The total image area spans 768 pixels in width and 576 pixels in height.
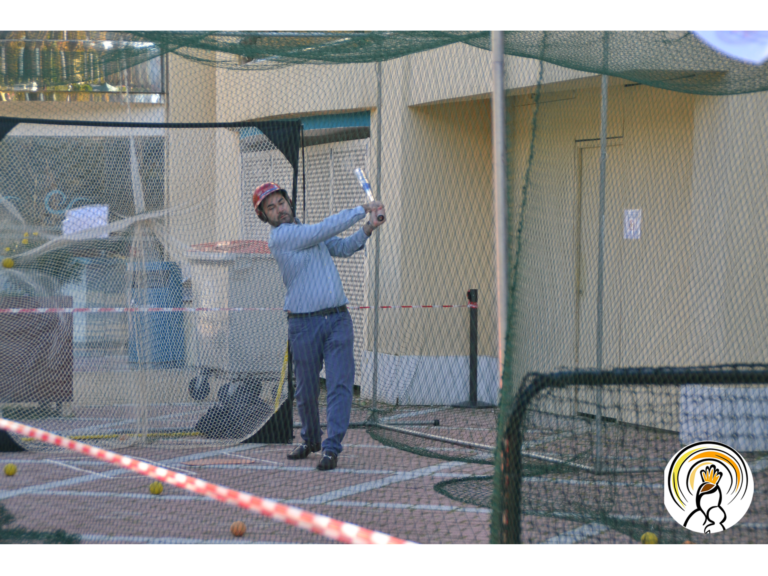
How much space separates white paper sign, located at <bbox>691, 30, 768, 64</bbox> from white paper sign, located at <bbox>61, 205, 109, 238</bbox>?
4.42 meters

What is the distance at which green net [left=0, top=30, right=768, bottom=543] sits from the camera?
15.3ft

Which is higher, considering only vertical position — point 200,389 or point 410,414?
point 200,389

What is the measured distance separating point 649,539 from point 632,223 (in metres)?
3.69

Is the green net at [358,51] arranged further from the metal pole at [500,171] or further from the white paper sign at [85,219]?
the white paper sign at [85,219]

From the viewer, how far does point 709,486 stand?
3562 mm

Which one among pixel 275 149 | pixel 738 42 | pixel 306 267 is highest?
pixel 738 42

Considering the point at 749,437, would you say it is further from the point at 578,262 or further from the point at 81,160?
the point at 81,160

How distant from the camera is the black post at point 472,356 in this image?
28.0 ft

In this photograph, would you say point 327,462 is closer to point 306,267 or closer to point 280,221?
point 306,267

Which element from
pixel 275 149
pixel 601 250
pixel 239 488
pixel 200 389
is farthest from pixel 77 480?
pixel 601 250

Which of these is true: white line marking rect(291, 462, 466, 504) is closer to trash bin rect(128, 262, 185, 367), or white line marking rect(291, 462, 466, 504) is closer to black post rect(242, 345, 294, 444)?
black post rect(242, 345, 294, 444)

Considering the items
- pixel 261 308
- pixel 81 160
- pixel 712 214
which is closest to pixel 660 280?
pixel 712 214

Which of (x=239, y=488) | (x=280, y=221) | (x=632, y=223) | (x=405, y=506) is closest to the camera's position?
(x=405, y=506)

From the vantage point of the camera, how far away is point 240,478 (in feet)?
18.8
